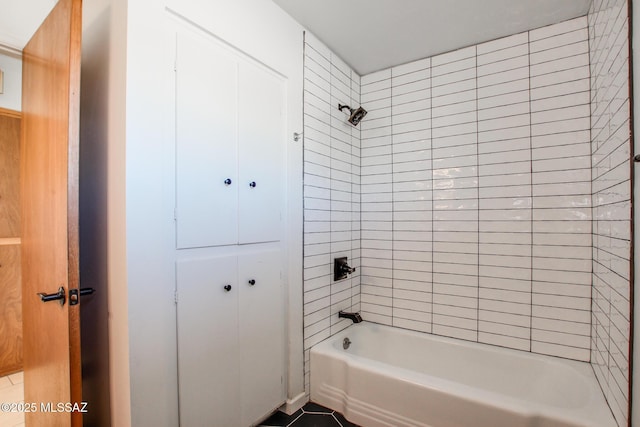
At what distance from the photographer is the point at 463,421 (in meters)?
1.43

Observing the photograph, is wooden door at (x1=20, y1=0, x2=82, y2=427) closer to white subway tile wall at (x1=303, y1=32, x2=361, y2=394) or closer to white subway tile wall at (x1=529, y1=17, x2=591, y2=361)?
white subway tile wall at (x1=303, y1=32, x2=361, y2=394)

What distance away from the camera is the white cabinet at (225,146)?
1248 mm

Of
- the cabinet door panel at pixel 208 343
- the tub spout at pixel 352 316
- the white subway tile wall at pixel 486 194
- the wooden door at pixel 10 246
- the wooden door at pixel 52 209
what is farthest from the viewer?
the wooden door at pixel 10 246

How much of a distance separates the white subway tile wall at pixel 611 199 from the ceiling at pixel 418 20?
275 mm

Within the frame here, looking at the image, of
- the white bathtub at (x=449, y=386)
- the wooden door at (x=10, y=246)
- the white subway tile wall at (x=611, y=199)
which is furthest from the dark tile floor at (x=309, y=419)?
the wooden door at (x=10, y=246)

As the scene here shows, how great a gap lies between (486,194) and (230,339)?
1815 millimetres

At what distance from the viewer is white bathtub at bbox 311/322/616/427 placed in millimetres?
1345

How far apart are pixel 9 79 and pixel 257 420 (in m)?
3.01

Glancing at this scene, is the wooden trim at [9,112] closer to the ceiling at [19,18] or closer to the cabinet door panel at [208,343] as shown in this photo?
the ceiling at [19,18]

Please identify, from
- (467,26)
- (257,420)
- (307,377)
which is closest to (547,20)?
(467,26)

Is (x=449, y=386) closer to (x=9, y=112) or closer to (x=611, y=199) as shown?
(x=611, y=199)

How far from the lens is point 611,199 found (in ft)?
4.40

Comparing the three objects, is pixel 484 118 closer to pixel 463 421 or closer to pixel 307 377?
pixel 463 421

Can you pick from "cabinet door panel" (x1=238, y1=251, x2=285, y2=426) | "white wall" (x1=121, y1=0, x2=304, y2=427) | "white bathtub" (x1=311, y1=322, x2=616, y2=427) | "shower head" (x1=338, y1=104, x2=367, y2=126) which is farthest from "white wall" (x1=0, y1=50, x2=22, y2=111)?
"white bathtub" (x1=311, y1=322, x2=616, y2=427)
